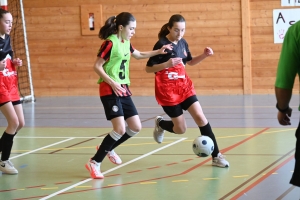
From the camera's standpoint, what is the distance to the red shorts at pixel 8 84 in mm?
5332

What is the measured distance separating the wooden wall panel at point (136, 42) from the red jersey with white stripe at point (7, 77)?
7.07 m

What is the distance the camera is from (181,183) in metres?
4.82

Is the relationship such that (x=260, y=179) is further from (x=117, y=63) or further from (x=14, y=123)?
(x=14, y=123)

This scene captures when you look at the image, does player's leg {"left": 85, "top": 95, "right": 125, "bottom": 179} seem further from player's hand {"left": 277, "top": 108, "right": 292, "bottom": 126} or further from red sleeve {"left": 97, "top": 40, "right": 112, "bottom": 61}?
player's hand {"left": 277, "top": 108, "right": 292, "bottom": 126}

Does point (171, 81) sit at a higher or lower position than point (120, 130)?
higher

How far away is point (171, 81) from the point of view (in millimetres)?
5574

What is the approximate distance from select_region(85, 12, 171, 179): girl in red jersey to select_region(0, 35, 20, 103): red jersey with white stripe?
871 mm

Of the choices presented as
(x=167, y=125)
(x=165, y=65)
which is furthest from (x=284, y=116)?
(x=167, y=125)

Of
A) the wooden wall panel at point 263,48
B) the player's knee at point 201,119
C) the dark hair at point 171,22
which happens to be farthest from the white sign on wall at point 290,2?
the player's knee at point 201,119

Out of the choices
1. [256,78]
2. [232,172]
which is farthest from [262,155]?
[256,78]

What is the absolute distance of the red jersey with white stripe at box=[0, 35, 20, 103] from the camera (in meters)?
5.33

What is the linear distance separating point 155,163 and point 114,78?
1012mm

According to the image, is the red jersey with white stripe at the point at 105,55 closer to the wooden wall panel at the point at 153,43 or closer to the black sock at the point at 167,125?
the black sock at the point at 167,125

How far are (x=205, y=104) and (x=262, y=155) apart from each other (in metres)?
4.81
